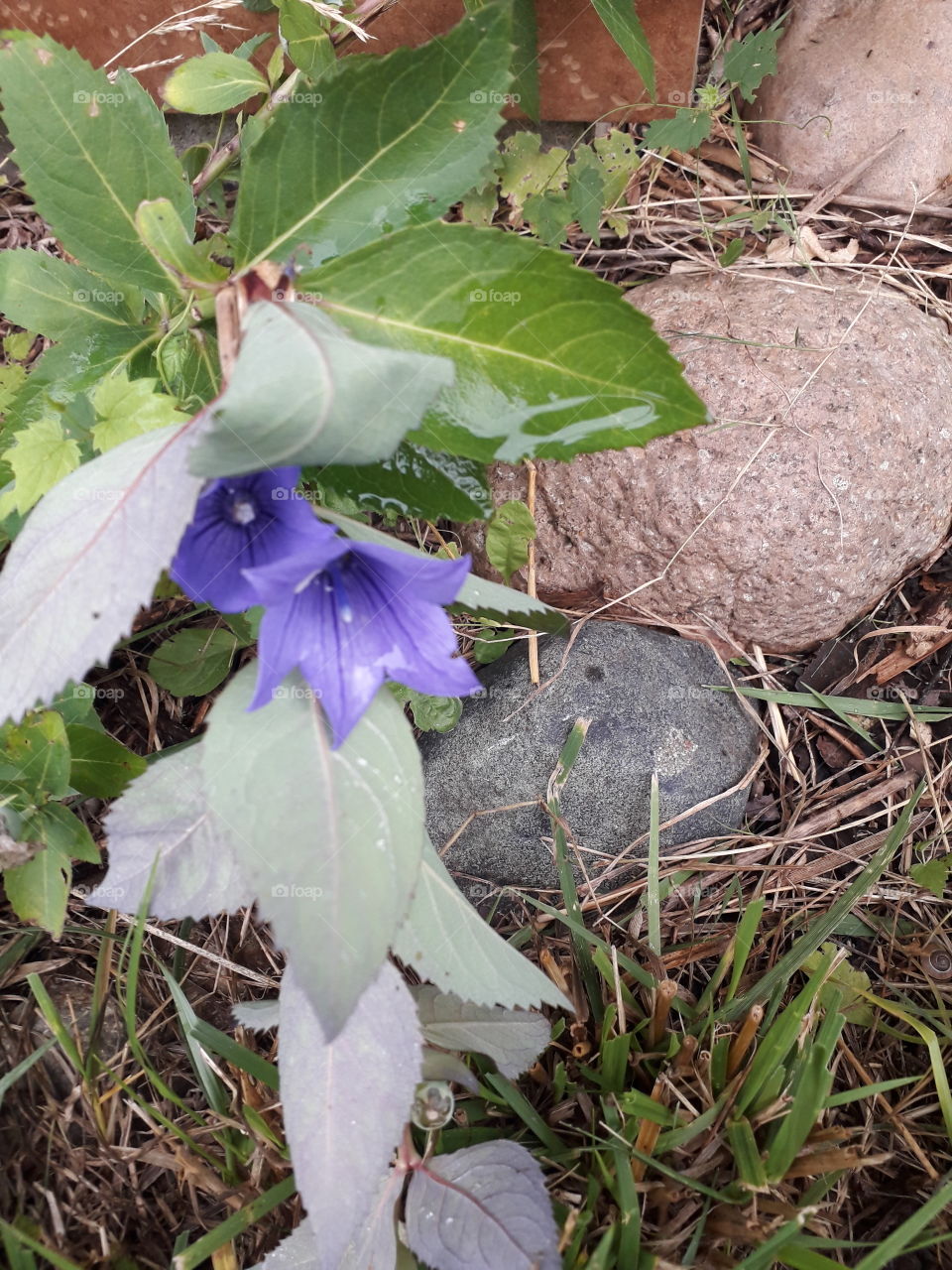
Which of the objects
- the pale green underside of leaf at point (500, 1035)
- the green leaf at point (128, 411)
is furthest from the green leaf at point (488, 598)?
the pale green underside of leaf at point (500, 1035)

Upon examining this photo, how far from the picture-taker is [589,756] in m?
1.71

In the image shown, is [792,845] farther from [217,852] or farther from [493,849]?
[217,852]

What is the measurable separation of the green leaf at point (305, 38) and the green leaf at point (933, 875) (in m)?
1.71

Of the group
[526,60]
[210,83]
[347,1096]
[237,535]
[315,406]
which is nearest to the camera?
[315,406]

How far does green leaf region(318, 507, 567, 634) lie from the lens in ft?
3.28

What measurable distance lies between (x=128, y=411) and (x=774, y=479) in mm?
1147

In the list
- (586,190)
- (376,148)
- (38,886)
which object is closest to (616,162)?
(586,190)

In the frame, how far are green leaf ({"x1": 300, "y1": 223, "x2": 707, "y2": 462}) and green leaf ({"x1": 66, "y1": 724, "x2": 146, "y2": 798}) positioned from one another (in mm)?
765

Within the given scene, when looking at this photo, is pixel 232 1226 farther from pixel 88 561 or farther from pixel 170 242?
pixel 170 242

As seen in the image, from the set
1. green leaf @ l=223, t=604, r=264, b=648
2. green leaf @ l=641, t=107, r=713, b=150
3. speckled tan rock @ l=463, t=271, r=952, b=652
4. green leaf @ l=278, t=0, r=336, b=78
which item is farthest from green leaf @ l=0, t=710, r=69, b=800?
green leaf @ l=641, t=107, r=713, b=150

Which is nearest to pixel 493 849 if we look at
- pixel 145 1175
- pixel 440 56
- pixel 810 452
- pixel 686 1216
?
pixel 686 1216

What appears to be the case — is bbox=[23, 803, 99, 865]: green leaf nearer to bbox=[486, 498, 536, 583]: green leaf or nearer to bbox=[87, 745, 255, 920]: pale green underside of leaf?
bbox=[87, 745, 255, 920]: pale green underside of leaf

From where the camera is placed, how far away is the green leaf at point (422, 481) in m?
1.15

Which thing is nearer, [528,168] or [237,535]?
[237,535]
